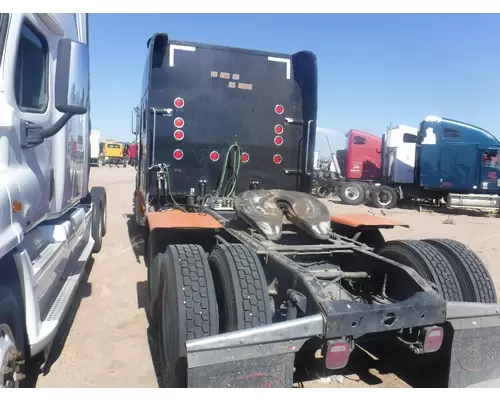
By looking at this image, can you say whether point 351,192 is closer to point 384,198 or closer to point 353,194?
point 353,194

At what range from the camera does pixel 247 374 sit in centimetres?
251

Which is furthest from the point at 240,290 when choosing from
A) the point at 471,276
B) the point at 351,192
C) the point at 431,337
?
the point at 351,192

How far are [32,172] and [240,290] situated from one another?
1.70 m

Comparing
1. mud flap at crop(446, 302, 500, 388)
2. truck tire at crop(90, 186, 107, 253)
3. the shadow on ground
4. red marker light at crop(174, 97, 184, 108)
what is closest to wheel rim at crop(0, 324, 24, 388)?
the shadow on ground

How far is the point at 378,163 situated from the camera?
19.9 meters

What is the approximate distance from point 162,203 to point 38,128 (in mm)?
3490

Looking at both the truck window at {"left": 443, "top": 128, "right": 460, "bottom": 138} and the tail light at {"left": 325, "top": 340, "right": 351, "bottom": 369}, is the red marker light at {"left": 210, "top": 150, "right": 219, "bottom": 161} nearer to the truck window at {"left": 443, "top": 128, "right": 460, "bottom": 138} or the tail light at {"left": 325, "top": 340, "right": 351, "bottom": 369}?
the tail light at {"left": 325, "top": 340, "right": 351, "bottom": 369}

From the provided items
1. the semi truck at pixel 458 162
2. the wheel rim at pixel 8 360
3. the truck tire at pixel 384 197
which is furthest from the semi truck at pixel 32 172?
the truck tire at pixel 384 197

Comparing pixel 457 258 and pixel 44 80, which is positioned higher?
pixel 44 80

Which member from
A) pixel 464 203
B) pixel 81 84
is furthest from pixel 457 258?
pixel 464 203

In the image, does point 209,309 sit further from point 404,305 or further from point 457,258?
point 457,258

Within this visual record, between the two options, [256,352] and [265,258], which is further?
[265,258]

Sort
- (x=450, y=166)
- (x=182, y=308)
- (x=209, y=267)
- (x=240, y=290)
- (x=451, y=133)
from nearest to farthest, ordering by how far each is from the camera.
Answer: (x=182, y=308)
(x=240, y=290)
(x=209, y=267)
(x=451, y=133)
(x=450, y=166)

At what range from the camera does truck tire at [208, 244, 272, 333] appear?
3.00 metres
